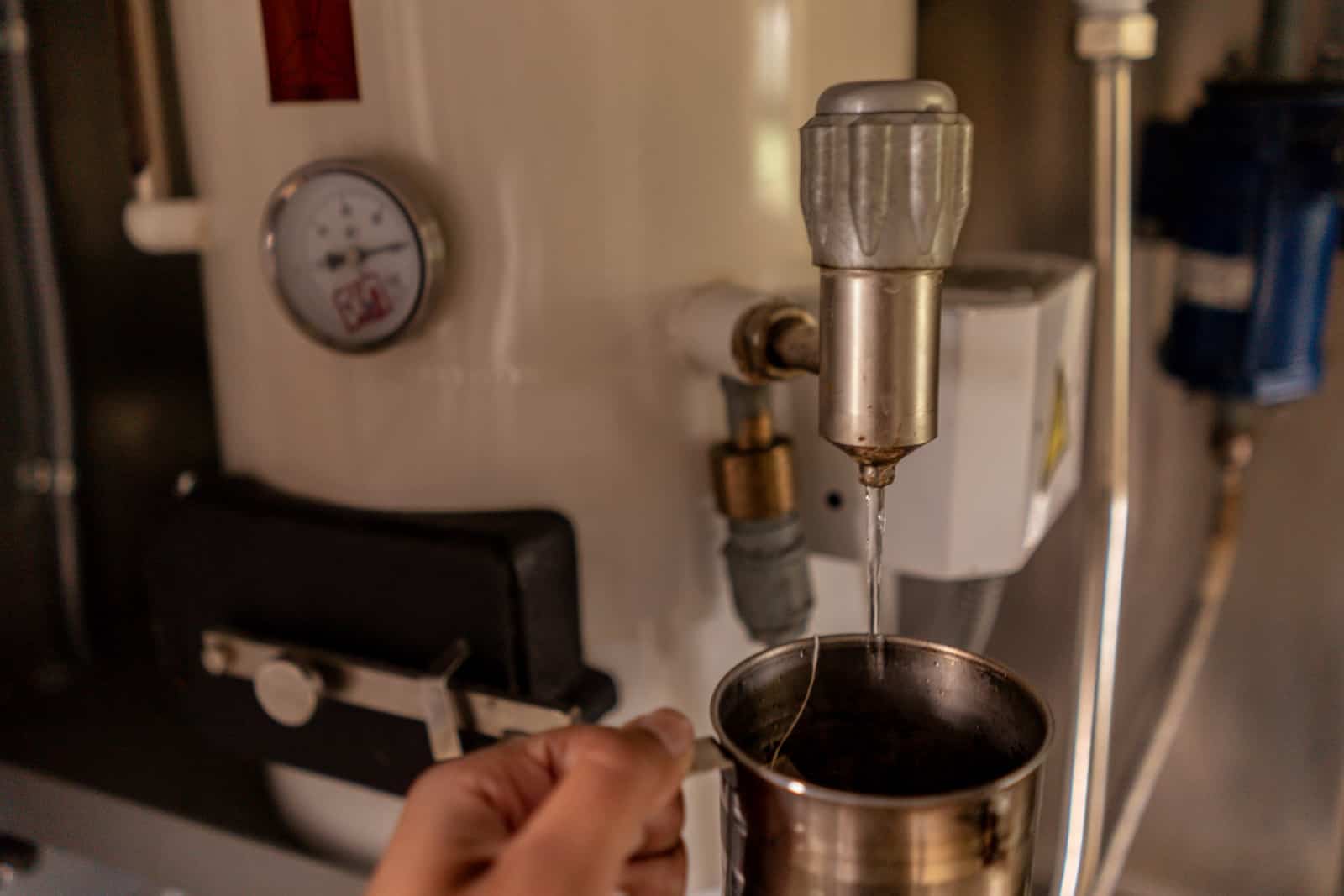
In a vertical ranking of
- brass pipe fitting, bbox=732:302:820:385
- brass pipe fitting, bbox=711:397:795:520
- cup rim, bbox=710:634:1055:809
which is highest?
brass pipe fitting, bbox=732:302:820:385

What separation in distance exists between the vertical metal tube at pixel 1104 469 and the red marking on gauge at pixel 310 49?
0.35 metres

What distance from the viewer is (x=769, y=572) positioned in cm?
46

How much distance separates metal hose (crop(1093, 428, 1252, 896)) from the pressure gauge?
49 cm

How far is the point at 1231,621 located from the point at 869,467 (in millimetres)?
467

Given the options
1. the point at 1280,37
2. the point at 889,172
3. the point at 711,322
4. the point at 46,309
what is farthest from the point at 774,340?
the point at 46,309

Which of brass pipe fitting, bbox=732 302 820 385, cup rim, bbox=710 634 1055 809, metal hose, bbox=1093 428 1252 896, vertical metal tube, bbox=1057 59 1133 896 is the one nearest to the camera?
cup rim, bbox=710 634 1055 809

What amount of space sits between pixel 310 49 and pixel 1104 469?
0.42 m

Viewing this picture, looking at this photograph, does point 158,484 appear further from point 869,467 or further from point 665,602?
point 869,467

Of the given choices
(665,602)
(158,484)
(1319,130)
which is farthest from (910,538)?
(158,484)

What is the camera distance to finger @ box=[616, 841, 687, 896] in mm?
342

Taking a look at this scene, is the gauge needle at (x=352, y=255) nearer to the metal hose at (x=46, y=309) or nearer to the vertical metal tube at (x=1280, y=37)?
the metal hose at (x=46, y=309)

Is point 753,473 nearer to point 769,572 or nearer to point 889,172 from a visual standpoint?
point 769,572

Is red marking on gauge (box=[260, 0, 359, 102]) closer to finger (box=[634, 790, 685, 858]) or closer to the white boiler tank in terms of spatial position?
the white boiler tank

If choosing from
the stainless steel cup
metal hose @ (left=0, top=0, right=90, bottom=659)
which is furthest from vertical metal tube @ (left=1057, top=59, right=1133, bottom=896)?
metal hose @ (left=0, top=0, right=90, bottom=659)
